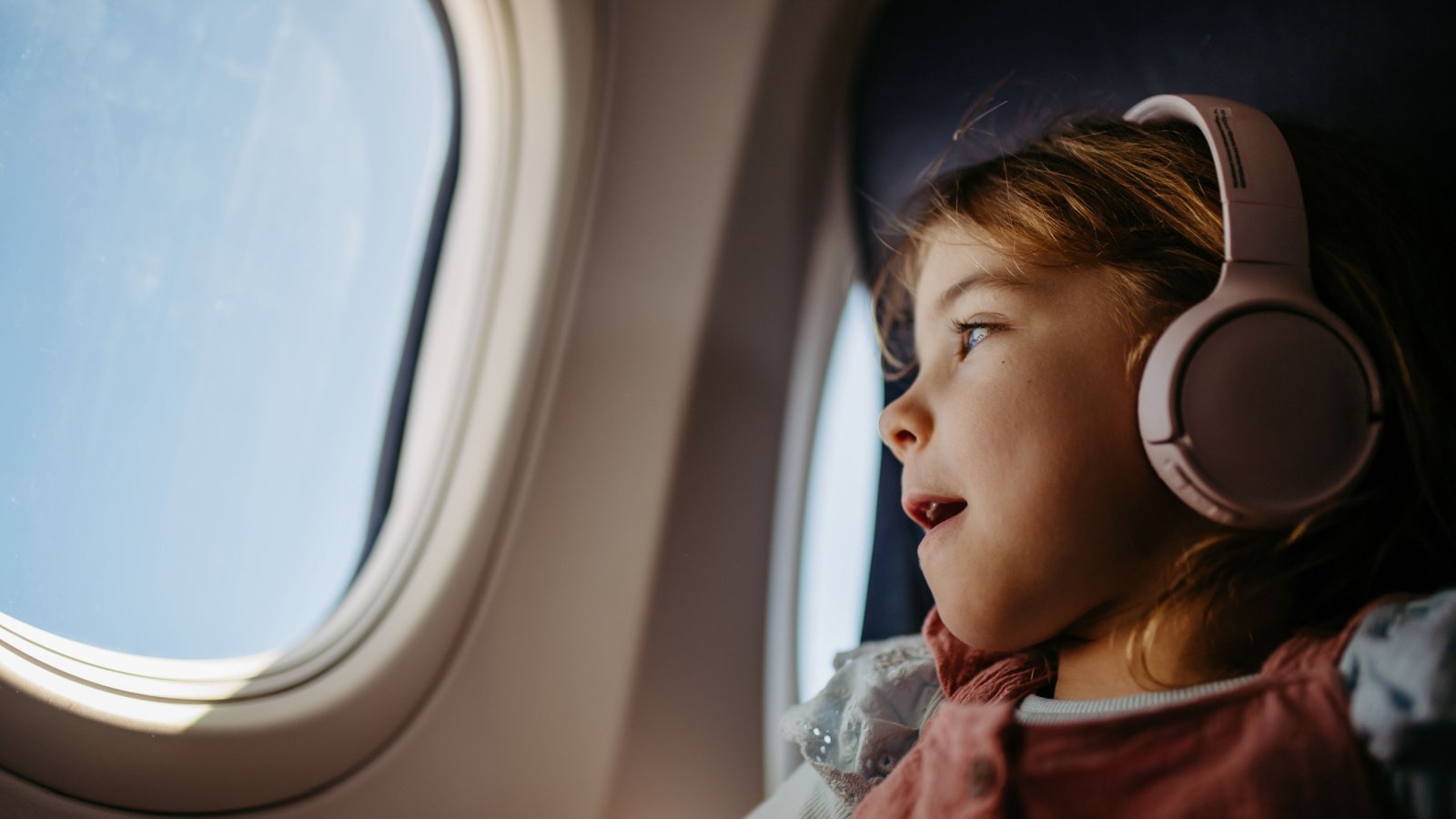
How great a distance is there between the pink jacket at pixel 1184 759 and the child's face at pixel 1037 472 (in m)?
0.09

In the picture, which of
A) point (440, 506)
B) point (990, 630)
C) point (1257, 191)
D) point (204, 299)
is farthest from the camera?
point (440, 506)

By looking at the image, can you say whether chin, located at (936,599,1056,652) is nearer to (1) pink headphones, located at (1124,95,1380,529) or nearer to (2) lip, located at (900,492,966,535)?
(2) lip, located at (900,492,966,535)

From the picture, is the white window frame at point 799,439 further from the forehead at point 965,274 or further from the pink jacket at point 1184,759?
the pink jacket at point 1184,759

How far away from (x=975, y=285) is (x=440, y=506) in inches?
30.3

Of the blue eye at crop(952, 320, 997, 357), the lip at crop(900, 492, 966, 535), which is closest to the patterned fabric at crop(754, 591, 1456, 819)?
the lip at crop(900, 492, 966, 535)

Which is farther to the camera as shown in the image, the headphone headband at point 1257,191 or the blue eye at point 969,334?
the blue eye at point 969,334

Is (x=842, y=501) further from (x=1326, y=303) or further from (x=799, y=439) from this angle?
(x=1326, y=303)

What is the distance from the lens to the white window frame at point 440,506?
99cm

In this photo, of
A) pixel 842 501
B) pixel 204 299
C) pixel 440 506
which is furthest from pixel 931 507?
pixel 204 299

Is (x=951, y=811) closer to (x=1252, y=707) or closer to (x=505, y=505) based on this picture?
(x=1252, y=707)

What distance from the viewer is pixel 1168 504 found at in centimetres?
71

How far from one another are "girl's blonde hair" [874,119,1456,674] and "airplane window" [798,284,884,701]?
1.49ft

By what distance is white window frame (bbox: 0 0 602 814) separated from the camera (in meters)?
0.99

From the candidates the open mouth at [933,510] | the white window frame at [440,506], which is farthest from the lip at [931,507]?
the white window frame at [440,506]
